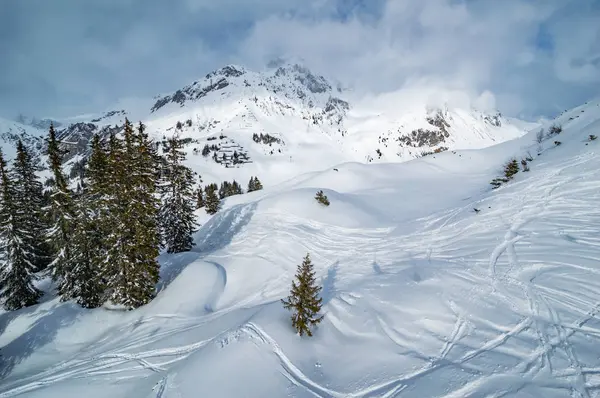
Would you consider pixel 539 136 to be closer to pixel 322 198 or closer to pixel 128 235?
pixel 322 198

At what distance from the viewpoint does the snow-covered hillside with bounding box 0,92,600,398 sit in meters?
6.77

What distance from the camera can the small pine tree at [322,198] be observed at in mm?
26672

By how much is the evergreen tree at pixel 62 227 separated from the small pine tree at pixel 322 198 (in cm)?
1931

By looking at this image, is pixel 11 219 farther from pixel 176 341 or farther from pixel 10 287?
pixel 176 341

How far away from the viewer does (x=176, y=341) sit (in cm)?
1188

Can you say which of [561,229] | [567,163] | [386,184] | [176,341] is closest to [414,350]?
[176,341]

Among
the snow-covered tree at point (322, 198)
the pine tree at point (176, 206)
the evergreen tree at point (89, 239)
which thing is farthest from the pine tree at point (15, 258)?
the snow-covered tree at point (322, 198)

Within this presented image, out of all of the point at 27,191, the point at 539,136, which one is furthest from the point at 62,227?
the point at 539,136

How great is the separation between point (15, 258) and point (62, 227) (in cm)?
699

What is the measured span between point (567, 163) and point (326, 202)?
18.5 meters

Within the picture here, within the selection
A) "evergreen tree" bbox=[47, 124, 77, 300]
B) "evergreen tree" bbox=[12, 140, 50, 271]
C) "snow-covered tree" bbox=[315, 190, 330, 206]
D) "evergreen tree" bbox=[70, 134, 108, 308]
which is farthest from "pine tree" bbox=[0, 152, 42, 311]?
"snow-covered tree" bbox=[315, 190, 330, 206]

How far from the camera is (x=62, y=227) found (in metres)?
20.5

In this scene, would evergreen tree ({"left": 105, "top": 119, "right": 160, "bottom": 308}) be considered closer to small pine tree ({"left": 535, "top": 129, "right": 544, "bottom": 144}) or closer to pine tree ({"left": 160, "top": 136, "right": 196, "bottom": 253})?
pine tree ({"left": 160, "top": 136, "right": 196, "bottom": 253})

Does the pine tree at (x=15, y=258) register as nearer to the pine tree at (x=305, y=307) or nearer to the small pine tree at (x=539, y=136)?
the pine tree at (x=305, y=307)
